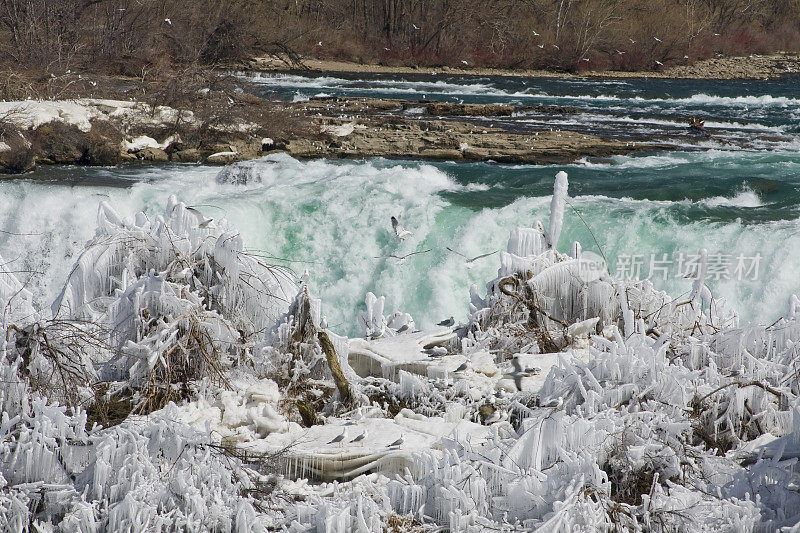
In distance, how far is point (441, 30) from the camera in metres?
37.4

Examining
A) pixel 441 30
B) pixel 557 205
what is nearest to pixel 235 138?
pixel 557 205

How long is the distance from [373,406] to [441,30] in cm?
3458

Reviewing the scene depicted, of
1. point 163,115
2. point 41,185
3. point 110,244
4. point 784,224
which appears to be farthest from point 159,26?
point 110,244

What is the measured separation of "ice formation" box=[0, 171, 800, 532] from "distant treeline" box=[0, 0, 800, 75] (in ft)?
70.2

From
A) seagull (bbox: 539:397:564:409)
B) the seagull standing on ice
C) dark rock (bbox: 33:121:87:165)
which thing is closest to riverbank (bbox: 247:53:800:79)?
dark rock (bbox: 33:121:87:165)

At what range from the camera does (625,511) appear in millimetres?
3240

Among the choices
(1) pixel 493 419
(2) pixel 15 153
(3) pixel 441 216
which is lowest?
(3) pixel 441 216

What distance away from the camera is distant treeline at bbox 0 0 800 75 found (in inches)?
1102

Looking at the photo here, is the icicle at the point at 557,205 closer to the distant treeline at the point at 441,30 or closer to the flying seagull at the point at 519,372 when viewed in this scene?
the flying seagull at the point at 519,372

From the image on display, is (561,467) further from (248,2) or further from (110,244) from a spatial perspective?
(248,2)

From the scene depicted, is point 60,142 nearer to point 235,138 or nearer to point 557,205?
point 235,138

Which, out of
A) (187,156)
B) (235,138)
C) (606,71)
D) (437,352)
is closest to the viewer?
(437,352)

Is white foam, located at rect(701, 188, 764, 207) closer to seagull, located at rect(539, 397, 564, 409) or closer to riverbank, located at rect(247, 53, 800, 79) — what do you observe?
seagull, located at rect(539, 397, 564, 409)

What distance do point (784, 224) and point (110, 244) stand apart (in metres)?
8.90
